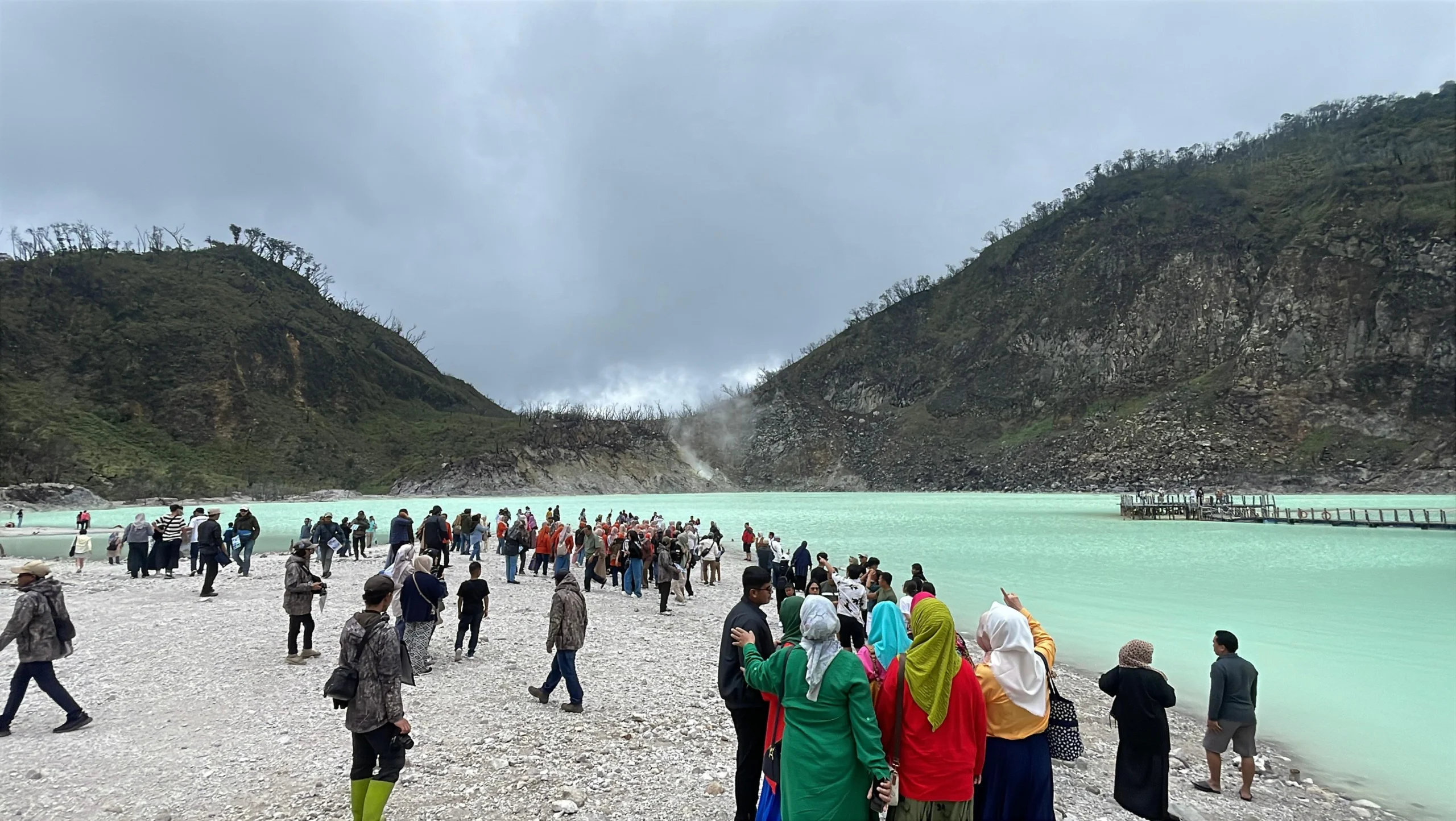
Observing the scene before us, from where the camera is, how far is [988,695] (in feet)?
12.3

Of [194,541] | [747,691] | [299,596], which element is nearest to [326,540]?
[194,541]

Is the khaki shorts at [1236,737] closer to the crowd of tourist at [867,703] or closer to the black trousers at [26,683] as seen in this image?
the crowd of tourist at [867,703]

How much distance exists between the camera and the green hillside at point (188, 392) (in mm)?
73125

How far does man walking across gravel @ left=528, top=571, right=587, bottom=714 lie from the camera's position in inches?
295

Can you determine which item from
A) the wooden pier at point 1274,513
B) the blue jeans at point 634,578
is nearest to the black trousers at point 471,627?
the blue jeans at point 634,578

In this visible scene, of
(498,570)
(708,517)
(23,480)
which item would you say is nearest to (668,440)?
(708,517)

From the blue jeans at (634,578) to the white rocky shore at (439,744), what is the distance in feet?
18.0

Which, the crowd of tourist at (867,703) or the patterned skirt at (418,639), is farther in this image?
the patterned skirt at (418,639)

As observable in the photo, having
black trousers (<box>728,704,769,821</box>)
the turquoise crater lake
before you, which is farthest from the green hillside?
black trousers (<box>728,704,769,821</box>)

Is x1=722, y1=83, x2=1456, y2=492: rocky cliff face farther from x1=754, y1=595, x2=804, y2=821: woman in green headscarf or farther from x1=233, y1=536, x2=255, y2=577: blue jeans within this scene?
x1=754, y1=595, x2=804, y2=821: woman in green headscarf

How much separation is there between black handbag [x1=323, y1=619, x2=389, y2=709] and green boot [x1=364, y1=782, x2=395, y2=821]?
0.56 m

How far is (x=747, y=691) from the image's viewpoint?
14.3 feet

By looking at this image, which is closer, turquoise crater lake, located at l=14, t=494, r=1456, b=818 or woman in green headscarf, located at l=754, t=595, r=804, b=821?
woman in green headscarf, located at l=754, t=595, r=804, b=821

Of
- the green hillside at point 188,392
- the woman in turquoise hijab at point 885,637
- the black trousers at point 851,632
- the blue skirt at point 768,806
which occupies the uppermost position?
the green hillside at point 188,392
